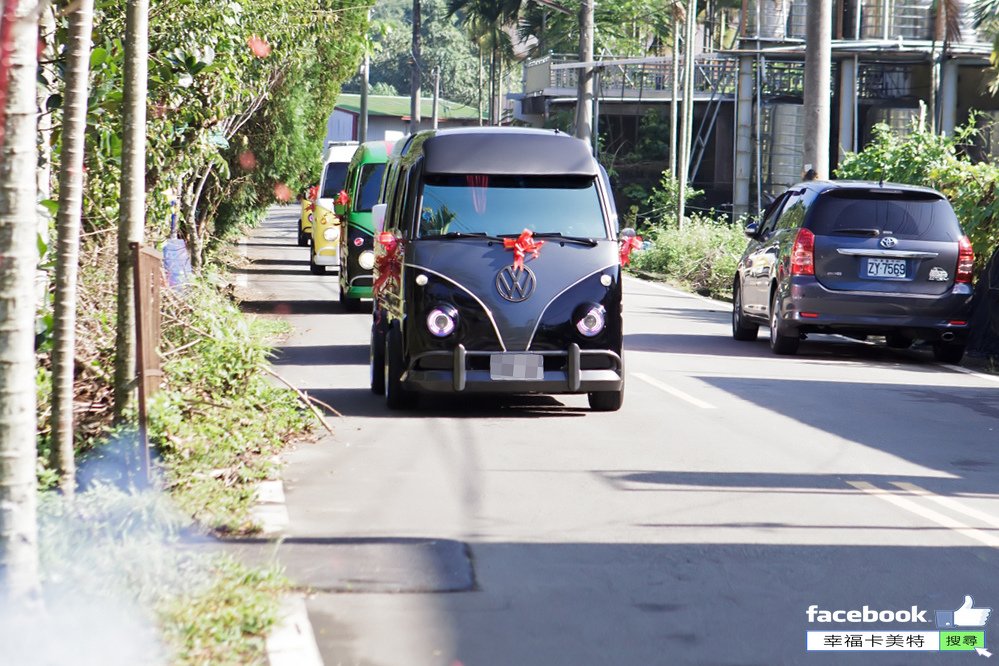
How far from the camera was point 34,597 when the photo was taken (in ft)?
16.6

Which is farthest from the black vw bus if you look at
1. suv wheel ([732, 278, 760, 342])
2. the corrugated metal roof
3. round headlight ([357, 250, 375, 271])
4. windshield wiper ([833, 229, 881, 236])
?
the corrugated metal roof

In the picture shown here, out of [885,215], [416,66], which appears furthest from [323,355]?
[416,66]

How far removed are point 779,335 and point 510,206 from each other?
17.7 feet

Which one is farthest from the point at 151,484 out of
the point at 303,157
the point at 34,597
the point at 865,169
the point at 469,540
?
the point at 303,157

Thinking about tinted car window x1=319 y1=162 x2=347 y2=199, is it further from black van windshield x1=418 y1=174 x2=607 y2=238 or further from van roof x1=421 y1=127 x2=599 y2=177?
black van windshield x1=418 y1=174 x2=607 y2=238

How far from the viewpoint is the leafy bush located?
675 inches

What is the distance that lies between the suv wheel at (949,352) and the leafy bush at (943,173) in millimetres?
1743

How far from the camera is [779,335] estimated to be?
52.0 feet

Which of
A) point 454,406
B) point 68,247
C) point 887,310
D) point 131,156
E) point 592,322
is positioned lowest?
point 454,406

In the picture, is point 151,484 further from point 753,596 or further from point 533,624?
point 753,596

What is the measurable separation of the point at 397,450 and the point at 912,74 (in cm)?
3367

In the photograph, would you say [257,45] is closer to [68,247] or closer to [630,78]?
→ [68,247]

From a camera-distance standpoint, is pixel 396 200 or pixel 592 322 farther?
pixel 396 200

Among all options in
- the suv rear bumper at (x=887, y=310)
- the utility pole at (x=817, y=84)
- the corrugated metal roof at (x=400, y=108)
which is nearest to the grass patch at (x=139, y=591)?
the suv rear bumper at (x=887, y=310)
